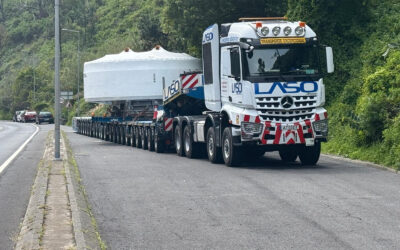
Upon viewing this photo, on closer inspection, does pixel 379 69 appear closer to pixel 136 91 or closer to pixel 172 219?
pixel 136 91

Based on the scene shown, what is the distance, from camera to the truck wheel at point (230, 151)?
758 inches

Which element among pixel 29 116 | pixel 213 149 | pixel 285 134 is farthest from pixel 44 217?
pixel 29 116

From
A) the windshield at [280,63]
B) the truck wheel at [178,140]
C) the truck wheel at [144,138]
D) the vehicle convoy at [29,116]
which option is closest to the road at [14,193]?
the truck wheel at [178,140]

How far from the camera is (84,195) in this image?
45.2 ft

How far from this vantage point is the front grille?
18.7 metres

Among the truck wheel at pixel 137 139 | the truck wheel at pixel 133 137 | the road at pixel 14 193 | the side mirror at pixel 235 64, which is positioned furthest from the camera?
the truck wheel at pixel 133 137

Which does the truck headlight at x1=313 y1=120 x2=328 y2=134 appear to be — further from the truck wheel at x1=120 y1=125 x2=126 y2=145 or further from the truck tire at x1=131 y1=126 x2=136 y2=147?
the truck wheel at x1=120 y1=125 x2=126 y2=145

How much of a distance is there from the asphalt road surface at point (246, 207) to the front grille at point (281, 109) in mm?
1237

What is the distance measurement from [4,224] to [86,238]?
6.81ft

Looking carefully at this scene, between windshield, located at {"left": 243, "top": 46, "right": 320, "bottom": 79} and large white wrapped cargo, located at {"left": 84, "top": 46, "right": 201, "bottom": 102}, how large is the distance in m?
13.1

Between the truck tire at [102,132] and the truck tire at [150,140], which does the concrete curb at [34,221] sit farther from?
the truck tire at [102,132]

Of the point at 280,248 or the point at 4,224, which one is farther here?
the point at 4,224

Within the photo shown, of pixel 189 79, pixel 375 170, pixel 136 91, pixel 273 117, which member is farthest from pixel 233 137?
pixel 136 91

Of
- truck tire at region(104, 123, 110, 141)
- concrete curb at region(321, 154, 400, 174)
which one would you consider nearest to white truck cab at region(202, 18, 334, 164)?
concrete curb at region(321, 154, 400, 174)
